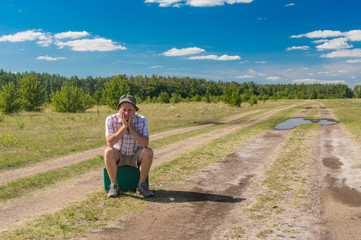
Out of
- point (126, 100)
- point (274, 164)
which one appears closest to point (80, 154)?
point (126, 100)

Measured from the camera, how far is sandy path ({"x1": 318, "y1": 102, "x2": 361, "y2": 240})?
443 cm

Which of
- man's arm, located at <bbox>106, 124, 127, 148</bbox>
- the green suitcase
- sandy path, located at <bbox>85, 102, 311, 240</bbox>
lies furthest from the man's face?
sandy path, located at <bbox>85, 102, 311, 240</bbox>

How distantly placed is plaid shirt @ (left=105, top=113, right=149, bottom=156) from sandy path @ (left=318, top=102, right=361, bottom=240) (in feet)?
12.4

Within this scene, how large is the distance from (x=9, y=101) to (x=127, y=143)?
3688cm

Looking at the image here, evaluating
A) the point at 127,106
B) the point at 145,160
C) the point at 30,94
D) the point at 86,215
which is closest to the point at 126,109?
the point at 127,106

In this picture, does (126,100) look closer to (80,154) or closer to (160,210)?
(160,210)

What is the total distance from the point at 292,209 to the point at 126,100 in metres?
3.84

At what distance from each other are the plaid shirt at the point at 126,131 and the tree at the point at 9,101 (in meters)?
36.4

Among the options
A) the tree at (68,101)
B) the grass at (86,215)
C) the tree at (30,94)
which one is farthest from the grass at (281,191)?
the tree at (30,94)

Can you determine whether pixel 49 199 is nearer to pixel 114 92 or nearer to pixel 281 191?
pixel 281 191

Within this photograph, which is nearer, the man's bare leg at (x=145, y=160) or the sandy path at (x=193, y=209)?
the sandy path at (x=193, y=209)

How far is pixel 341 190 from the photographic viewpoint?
6352mm

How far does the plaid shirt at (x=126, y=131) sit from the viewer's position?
220 inches

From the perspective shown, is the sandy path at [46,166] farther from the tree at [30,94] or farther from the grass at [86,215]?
the tree at [30,94]
